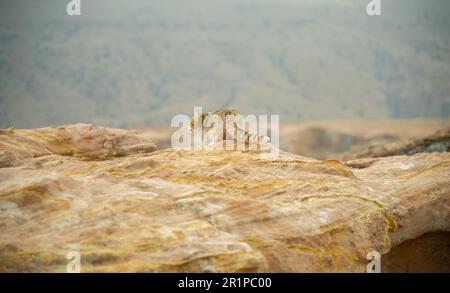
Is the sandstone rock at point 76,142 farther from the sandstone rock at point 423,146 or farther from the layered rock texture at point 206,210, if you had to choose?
the sandstone rock at point 423,146

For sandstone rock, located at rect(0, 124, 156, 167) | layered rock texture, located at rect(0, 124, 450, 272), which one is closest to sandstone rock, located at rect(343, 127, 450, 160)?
layered rock texture, located at rect(0, 124, 450, 272)

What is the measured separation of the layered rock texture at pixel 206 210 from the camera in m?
11.7

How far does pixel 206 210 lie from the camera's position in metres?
13.0

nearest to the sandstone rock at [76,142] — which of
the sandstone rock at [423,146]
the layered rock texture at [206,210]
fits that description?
Answer: the layered rock texture at [206,210]

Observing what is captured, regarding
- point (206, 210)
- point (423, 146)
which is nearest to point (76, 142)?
point (206, 210)

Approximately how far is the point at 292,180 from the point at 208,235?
3747 millimetres

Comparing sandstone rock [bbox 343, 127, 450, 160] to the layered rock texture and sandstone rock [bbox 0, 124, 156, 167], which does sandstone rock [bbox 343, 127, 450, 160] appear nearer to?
the layered rock texture

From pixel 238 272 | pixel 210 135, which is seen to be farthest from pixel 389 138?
pixel 238 272

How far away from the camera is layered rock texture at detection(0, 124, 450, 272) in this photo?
11727 millimetres
